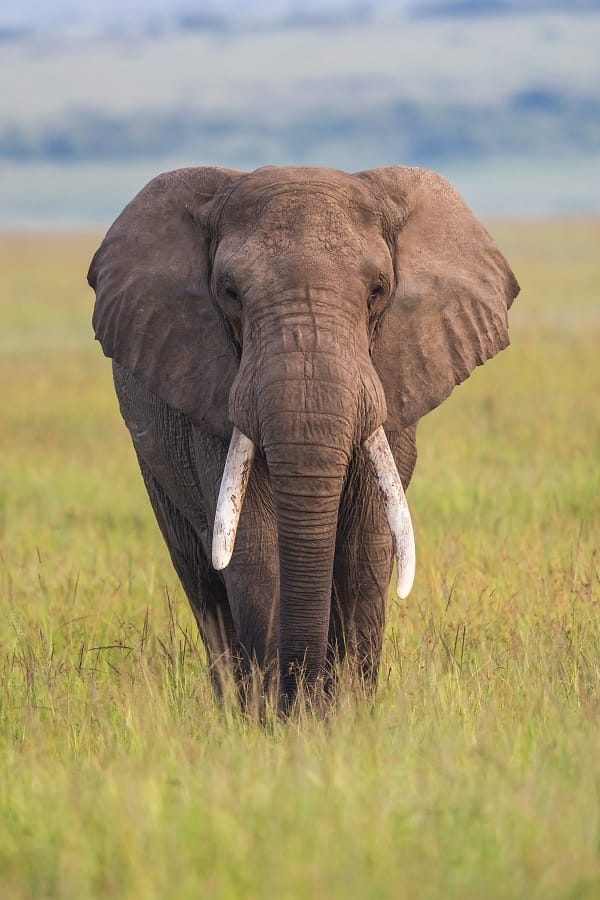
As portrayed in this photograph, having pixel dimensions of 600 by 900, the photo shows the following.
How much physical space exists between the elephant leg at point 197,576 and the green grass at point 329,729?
0.40ft

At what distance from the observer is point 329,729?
4.65 m

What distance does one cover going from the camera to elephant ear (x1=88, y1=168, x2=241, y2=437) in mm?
5238

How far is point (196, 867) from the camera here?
3.47 m

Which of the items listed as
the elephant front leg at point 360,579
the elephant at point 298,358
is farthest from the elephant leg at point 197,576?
the elephant front leg at point 360,579

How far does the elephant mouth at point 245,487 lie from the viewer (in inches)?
191

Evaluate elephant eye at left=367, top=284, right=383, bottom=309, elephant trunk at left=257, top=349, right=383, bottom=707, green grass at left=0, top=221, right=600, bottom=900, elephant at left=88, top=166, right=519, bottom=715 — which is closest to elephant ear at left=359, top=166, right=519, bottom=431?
elephant at left=88, top=166, right=519, bottom=715

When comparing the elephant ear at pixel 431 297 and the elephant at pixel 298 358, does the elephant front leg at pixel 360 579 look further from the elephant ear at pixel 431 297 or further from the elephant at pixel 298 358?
the elephant ear at pixel 431 297

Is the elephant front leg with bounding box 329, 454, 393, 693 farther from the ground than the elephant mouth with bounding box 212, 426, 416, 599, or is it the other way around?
the elephant mouth with bounding box 212, 426, 416, 599

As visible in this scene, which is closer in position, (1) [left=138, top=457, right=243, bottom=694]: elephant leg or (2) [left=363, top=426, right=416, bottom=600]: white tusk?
(2) [left=363, top=426, right=416, bottom=600]: white tusk

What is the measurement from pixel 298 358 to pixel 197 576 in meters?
1.96

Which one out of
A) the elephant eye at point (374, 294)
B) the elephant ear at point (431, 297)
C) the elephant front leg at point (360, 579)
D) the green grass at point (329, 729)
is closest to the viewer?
the green grass at point (329, 729)

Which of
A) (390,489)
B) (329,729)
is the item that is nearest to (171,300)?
(390,489)

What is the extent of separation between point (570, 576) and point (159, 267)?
7.67ft

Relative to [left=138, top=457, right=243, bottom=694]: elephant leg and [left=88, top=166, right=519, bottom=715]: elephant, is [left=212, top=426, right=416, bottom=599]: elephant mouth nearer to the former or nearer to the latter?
[left=88, top=166, right=519, bottom=715]: elephant
